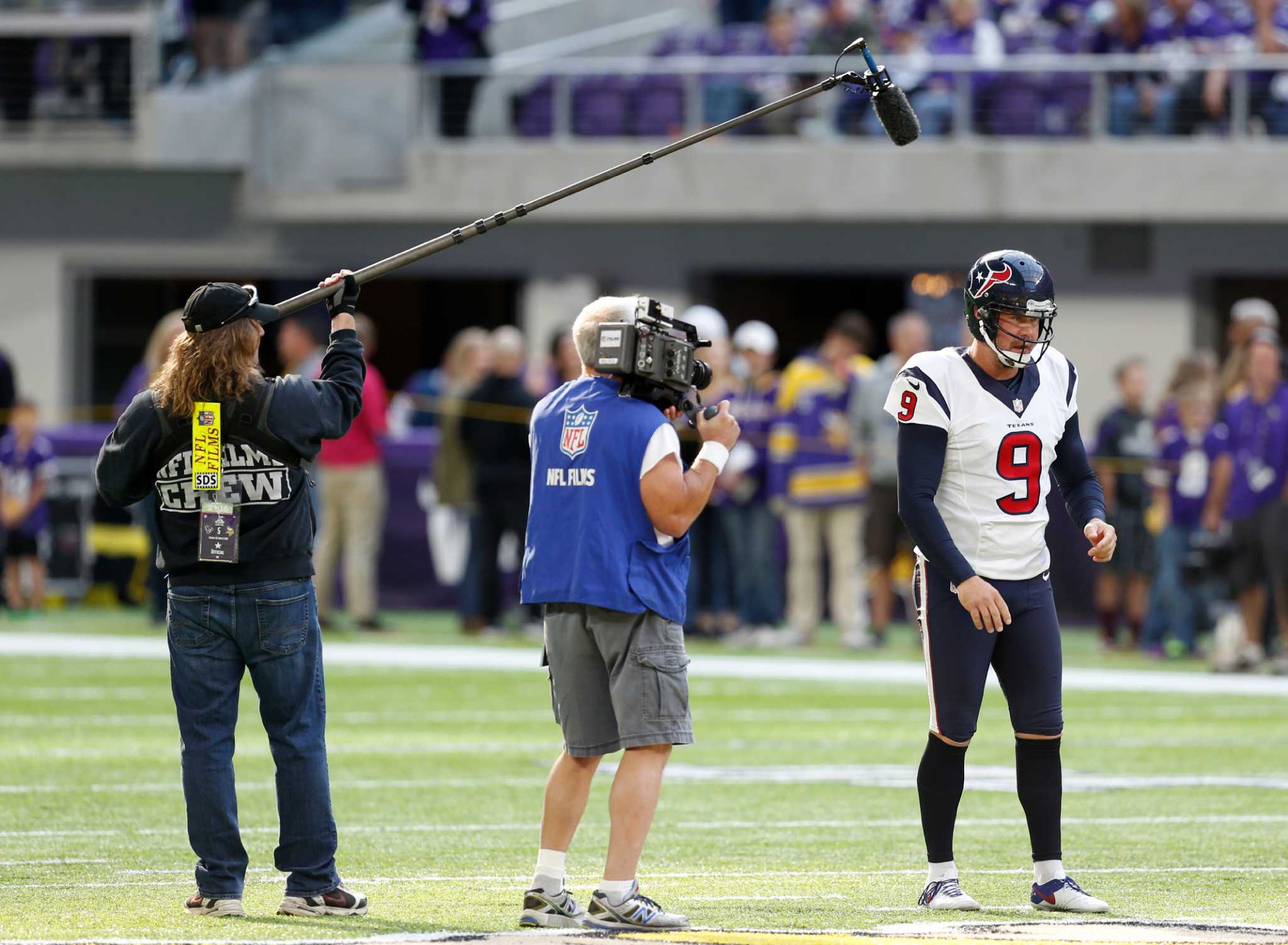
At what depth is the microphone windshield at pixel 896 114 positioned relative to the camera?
7.62 metres

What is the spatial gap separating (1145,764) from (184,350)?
6.25m

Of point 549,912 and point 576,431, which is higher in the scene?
point 576,431

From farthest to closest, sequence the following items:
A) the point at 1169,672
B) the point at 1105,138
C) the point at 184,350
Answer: the point at 1105,138 → the point at 1169,672 → the point at 184,350

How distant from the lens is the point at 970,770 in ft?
37.7

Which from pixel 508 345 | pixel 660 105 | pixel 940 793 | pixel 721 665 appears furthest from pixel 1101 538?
pixel 660 105

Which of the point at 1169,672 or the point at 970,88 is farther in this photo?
the point at 970,88

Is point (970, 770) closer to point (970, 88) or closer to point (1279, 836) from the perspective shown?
point (1279, 836)

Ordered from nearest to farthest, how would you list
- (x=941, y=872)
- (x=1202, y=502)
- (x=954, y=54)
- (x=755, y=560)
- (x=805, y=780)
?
1. (x=941, y=872)
2. (x=805, y=780)
3. (x=1202, y=502)
4. (x=755, y=560)
5. (x=954, y=54)

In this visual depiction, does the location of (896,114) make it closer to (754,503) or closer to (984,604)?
(984,604)

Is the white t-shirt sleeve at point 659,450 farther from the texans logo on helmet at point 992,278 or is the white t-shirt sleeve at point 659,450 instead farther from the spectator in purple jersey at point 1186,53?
the spectator in purple jersey at point 1186,53

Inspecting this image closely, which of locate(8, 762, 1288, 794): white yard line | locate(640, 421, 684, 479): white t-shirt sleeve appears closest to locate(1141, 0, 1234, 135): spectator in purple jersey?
locate(8, 762, 1288, 794): white yard line

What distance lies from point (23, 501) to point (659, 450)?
47.9 ft

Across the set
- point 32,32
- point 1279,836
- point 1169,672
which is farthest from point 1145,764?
point 32,32

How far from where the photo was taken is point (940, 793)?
24.4 feet
